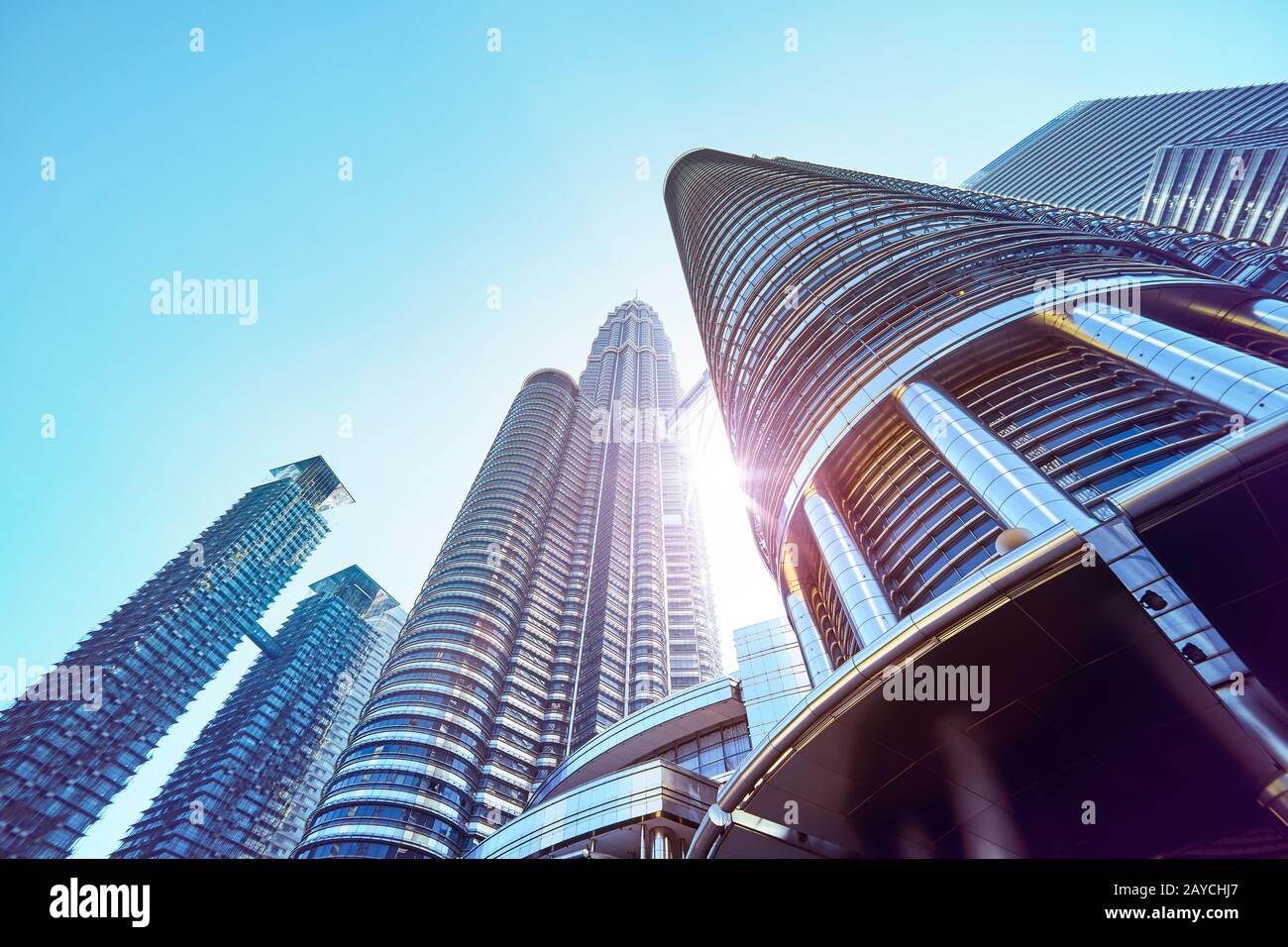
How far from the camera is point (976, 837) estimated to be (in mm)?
18031

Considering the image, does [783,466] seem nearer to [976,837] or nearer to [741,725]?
[741,725]

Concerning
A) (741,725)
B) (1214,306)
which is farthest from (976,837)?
(1214,306)

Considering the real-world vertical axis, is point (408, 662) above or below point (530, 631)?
below

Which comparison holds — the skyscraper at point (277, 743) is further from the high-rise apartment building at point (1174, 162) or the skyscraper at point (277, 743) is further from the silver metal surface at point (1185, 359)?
the high-rise apartment building at point (1174, 162)

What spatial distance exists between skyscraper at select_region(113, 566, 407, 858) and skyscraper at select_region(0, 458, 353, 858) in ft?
32.4

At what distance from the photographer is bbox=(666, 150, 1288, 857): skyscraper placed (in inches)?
512

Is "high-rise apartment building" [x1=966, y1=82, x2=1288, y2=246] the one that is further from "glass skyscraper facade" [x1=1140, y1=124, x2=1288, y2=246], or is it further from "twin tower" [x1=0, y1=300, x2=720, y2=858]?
"twin tower" [x1=0, y1=300, x2=720, y2=858]

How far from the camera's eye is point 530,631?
75.1 metres

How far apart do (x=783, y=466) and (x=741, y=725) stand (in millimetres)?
14747

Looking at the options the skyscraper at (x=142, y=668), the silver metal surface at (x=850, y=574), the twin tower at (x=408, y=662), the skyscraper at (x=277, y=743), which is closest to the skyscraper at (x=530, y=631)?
the twin tower at (x=408, y=662)

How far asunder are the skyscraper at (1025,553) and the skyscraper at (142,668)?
3598 inches

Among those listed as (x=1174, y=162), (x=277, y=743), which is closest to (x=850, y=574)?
(x=1174, y=162)

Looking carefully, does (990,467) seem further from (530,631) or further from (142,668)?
(142,668)

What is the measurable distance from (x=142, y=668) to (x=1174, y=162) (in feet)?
510
